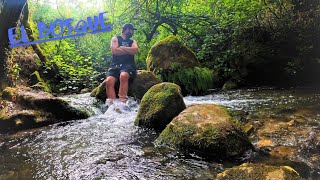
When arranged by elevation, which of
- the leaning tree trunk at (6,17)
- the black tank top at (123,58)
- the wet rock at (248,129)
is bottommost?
the wet rock at (248,129)

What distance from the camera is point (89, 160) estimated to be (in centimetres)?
309

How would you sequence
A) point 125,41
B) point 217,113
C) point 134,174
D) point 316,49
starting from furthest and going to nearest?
point 316,49
point 125,41
point 217,113
point 134,174

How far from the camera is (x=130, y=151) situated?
335cm

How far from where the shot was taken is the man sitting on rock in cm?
610

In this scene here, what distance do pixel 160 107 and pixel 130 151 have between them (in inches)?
46.2

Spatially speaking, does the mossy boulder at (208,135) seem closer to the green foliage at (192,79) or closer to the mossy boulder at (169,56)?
the green foliage at (192,79)

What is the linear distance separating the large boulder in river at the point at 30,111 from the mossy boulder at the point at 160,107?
4.92 feet

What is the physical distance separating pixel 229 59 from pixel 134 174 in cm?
757

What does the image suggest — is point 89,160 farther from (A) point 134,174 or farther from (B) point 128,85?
(B) point 128,85

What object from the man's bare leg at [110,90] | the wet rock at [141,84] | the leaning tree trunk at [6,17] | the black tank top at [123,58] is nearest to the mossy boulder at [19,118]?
the leaning tree trunk at [6,17]

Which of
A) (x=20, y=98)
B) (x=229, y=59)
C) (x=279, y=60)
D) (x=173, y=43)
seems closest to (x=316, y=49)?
(x=279, y=60)

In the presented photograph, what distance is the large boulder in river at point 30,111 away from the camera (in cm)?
466

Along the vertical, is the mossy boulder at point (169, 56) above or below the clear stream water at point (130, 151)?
above

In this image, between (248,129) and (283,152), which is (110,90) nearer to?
(248,129)
